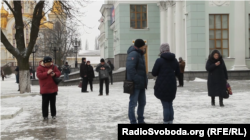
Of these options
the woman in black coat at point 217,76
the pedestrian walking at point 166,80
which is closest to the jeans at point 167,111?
the pedestrian walking at point 166,80

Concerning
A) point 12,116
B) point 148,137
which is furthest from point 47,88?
point 148,137

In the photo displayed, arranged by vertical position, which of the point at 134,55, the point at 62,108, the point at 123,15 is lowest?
the point at 62,108

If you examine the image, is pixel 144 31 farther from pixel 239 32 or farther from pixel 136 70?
pixel 136 70

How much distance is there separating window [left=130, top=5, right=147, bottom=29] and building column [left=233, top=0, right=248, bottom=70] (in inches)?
412

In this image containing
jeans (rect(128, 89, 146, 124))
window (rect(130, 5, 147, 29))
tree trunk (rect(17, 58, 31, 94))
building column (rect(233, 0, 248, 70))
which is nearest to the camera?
jeans (rect(128, 89, 146, 124))

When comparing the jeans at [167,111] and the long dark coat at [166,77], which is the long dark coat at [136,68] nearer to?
the long dark coat at [166,77]

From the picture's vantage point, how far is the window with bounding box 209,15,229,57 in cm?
2634

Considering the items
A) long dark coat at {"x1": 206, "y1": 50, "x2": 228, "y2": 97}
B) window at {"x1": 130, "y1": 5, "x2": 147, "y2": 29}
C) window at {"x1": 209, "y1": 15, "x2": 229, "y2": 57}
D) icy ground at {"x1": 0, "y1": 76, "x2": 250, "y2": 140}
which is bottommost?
icy ground at {"x1": 0, "y1": 76, "x2": 250, "y2": 140}

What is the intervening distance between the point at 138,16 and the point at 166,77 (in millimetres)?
27683

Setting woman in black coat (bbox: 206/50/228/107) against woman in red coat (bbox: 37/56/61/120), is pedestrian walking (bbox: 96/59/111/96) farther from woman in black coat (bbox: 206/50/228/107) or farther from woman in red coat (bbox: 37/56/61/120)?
woman in red coat (bbox: 37/56/61/120)

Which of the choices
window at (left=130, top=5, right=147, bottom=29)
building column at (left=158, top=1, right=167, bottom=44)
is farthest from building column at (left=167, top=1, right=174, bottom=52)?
window at (left=130, top=5, right=147, bottom=29)

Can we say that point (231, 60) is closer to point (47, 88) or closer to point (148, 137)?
point (47, 88)

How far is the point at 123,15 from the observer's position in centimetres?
3462

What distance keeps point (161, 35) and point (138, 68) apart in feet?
84.8
